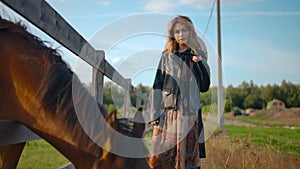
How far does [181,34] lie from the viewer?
265 cm

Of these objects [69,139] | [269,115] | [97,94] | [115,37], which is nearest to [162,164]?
[97,94]

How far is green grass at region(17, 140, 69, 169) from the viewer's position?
3541 millimetres

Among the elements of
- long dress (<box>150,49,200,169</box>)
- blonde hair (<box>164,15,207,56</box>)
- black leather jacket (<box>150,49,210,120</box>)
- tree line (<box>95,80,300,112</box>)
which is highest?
tree line (<box>95,80,300,112</box>)

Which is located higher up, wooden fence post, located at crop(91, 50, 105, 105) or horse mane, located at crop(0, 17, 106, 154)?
wooden fence post, located at crop(91, 50, 105, 105)

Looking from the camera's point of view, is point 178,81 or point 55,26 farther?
point 178,81

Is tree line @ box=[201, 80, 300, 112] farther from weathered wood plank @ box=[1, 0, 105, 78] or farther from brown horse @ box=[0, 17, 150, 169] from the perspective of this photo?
brown horse @ box=[0, 17, 150, 169]

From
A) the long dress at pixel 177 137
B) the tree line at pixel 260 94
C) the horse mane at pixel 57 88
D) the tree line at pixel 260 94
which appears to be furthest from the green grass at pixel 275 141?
the tree line at pixel 260 94

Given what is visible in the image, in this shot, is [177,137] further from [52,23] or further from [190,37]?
[52,23]

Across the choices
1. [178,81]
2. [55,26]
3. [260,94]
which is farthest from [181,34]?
[260,94]

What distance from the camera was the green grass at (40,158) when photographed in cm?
354

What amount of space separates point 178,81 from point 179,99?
0.47ft

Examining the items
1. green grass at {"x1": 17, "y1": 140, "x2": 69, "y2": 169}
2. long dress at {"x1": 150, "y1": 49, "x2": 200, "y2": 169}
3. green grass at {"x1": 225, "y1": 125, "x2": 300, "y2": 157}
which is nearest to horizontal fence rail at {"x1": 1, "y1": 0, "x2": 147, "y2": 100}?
long dress at {"x1": 150, "y1": 49, "x2": 200, "y2": 169}

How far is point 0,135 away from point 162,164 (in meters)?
1.40

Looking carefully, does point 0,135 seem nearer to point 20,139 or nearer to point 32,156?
point 20,139
